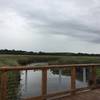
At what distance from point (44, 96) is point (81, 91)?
2618 millimetres

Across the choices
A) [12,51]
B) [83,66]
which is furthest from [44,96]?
[12,51]

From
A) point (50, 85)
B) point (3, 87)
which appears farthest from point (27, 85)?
point (3, 87)

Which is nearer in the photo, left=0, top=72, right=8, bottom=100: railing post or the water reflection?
left=0, top=72, right=8, bottom=100: railing post

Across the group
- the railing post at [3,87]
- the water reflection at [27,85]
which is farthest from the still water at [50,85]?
the railing post at [3,87]

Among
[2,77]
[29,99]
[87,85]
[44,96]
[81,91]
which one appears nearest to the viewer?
[2,77]

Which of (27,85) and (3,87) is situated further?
(27,85)

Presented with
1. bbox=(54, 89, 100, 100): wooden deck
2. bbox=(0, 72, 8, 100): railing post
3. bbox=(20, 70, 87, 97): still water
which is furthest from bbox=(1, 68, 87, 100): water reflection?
bbox=(0, 72, 8, 100): railing post

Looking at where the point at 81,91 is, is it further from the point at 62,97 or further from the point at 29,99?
the point at 29,99

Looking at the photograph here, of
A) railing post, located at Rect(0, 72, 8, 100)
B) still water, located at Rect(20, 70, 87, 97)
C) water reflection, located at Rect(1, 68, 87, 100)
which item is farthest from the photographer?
still water, located at Rect(20, 70, 87, 97)

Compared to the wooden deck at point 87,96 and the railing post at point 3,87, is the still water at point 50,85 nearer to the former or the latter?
the wooden deck at point 87,96

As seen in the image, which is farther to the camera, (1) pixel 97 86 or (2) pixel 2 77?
(1) pixel 97 86

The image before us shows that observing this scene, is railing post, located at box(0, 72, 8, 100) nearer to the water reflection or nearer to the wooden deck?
the water reflection

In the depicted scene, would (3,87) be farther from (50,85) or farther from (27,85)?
(50,85)

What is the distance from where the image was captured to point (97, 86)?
14.0 meters
